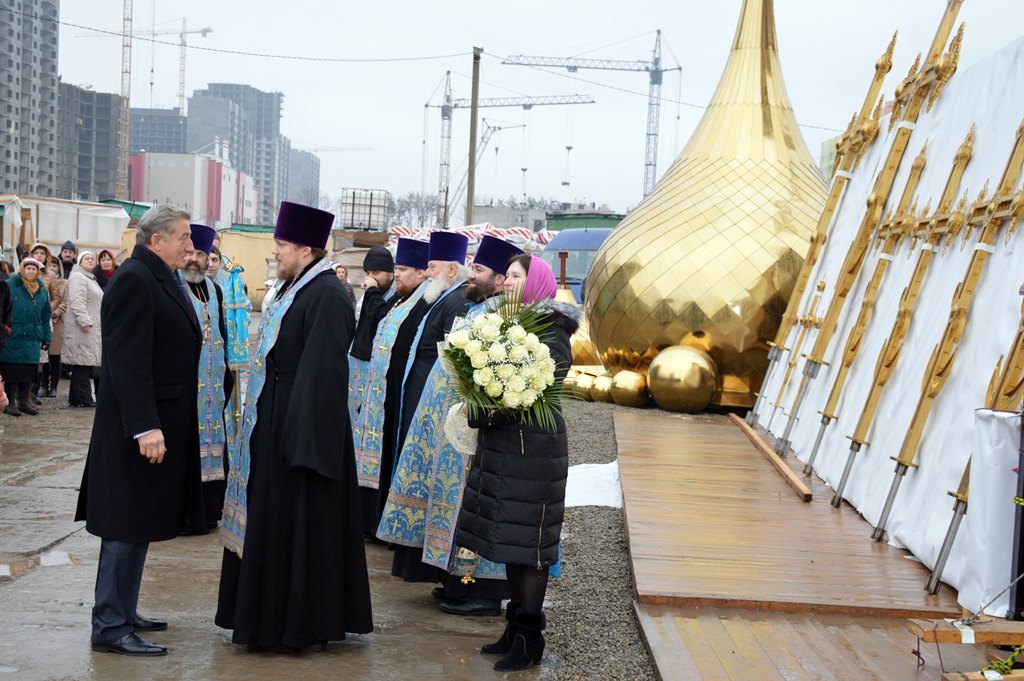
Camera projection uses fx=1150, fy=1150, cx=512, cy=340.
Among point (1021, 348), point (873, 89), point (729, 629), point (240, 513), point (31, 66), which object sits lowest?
point (729, 629)

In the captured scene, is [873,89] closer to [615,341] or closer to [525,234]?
[615,341]

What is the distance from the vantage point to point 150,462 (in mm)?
4633

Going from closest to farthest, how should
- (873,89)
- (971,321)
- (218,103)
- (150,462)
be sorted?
(150,462) < (971,321) < (873,89) < (218,103)

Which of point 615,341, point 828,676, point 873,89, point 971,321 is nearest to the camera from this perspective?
point 828,676

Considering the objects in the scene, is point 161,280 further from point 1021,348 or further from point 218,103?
point 218,103

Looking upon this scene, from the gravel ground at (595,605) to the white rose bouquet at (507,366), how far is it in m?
0.26

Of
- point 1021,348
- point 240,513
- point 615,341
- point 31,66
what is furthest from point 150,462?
point 31,66

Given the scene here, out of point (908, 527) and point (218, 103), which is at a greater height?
point (218, 103)

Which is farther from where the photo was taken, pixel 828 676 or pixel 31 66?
pixel 31 66

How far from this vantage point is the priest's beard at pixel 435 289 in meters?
6.61

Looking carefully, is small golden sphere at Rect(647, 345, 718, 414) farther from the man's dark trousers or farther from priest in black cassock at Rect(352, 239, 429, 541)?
the man's dark trousers

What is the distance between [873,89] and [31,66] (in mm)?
53011

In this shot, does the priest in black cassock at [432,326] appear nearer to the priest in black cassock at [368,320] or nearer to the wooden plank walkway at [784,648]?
the priest in black cassock at [368,320]

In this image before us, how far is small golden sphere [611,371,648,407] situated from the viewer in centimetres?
1334
